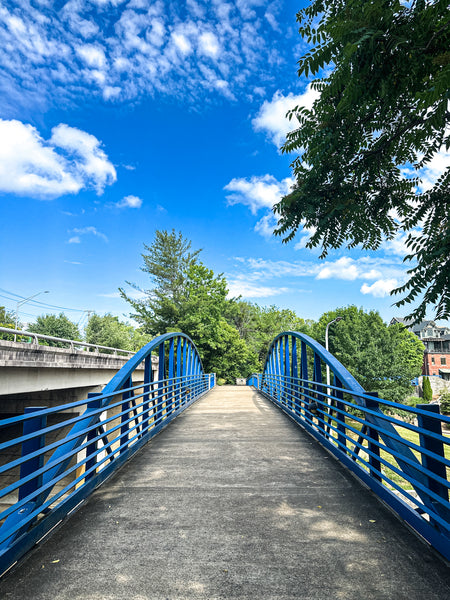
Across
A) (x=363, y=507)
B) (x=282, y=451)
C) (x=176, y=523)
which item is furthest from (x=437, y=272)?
(x=176, y=523)

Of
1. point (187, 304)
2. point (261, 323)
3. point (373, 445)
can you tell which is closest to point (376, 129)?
point (373, 445)

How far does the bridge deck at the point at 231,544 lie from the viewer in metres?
2.22

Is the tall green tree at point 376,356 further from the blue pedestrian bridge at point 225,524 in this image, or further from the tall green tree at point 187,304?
the blue pedestrian bridge at point 225,524

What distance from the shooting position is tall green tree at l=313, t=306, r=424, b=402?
31766mm

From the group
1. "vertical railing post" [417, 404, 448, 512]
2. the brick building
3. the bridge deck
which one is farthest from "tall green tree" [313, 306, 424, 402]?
"vertical railing post" [417, 404, 448, 512]

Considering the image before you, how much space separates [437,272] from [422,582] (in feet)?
11.5

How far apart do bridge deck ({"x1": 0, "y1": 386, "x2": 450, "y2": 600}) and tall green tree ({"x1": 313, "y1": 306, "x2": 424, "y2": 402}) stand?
99.4 feet

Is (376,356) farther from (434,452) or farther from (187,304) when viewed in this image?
(434,452)

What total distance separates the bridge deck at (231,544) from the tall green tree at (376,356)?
30.3 m

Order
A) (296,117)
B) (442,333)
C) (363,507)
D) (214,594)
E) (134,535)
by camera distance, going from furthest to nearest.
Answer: (442,333) → (296,117) → (363,507) → (134,535) → (214,594)

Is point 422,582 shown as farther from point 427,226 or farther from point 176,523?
point 427,226

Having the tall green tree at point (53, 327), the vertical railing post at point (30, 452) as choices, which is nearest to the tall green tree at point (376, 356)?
the vertical railing post at point (30, 452)

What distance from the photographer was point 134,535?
9.43ft

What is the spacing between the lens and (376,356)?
32281 millimetres
